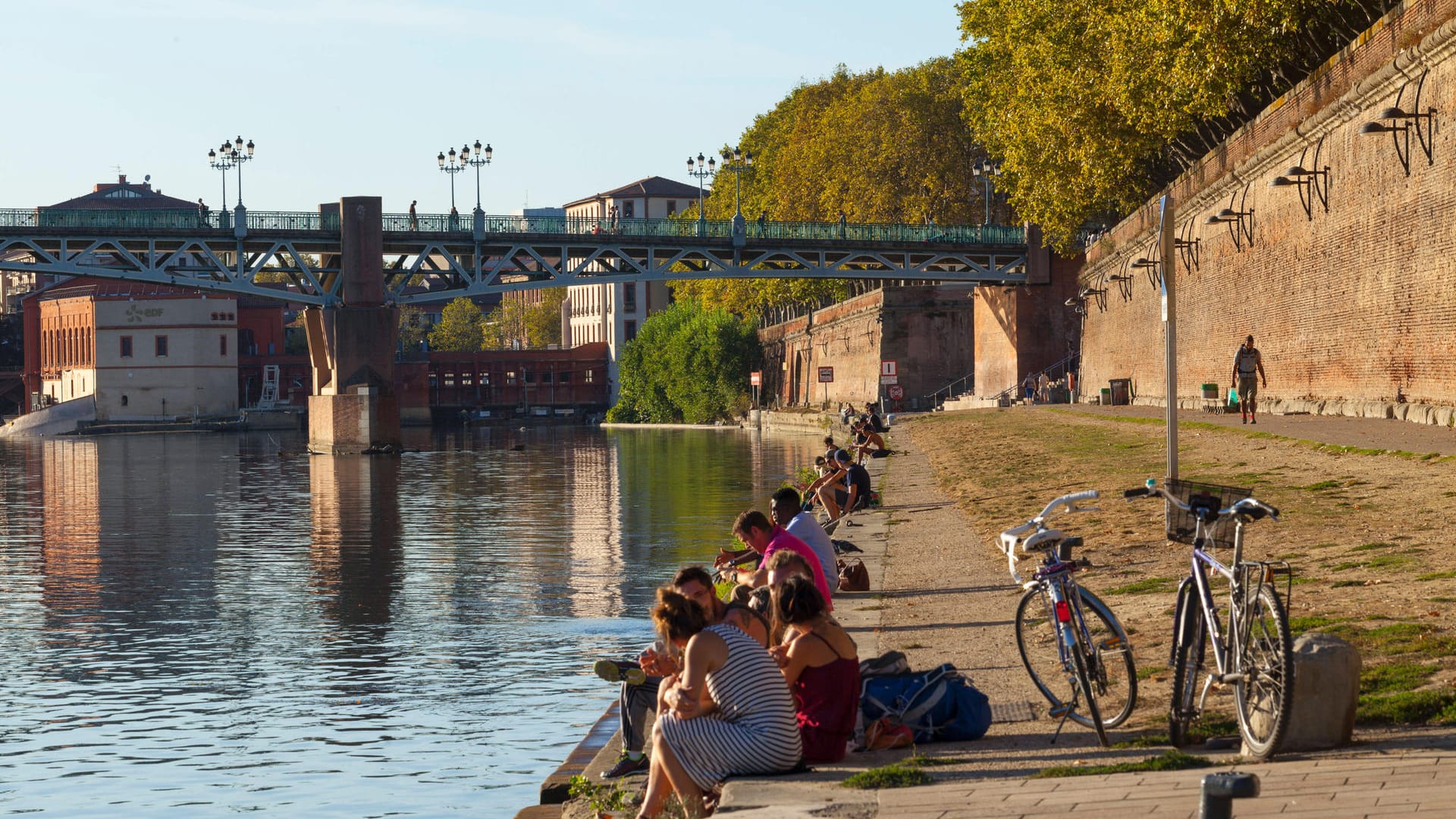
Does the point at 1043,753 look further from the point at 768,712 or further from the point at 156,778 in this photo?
the point at 156,778

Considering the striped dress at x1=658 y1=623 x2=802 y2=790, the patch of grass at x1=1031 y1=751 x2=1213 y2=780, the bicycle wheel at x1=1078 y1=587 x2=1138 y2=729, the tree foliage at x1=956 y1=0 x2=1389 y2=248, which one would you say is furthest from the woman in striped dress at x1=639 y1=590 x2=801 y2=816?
the tree foliage at x1=956 y1=0 x2=1389 y2=248

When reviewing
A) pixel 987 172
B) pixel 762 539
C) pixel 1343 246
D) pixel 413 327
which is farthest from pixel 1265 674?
pixel 413 327

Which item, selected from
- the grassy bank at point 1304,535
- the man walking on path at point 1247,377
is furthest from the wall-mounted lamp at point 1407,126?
the man walking on path at point 1247,377

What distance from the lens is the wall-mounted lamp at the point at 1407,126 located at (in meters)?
25.9

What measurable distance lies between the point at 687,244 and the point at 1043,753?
73702mm

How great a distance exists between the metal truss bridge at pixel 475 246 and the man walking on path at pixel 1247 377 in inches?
1541

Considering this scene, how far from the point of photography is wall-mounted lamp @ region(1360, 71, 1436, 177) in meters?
25.9

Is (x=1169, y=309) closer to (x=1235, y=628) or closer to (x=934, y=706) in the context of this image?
(x=934, y=706)

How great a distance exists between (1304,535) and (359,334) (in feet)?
211

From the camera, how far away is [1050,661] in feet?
36.2

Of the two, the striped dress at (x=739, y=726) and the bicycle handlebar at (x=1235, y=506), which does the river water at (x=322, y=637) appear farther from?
the bicycle handlebar at (x=1235, y=506)

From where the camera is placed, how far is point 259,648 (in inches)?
718

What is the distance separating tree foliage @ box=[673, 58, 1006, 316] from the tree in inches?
2844

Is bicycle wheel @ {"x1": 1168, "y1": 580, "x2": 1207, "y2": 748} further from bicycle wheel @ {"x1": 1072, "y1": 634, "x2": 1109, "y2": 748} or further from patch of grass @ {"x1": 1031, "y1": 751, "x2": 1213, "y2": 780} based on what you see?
bicycle wheel @ {"x1": 1072, "y1": 634, "x2": 1109, "y2": 748}
